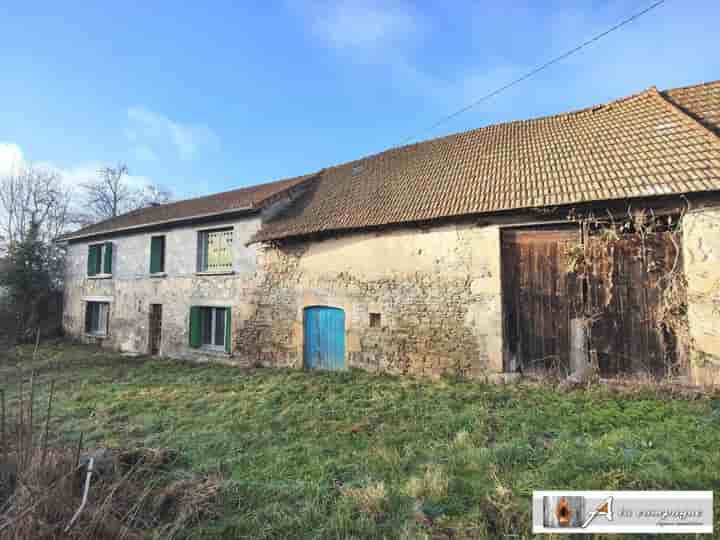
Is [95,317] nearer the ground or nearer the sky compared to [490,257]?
nearer the ground

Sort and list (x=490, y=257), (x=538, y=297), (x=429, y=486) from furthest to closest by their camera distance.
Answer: (x=490, y=257) < (x=538, y=297) < (x=429, y=486)

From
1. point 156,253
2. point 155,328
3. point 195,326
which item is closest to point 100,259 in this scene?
point 156,253

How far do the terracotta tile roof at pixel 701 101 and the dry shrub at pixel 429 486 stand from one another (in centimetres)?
734

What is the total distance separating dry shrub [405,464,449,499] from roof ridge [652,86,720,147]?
6733 mm

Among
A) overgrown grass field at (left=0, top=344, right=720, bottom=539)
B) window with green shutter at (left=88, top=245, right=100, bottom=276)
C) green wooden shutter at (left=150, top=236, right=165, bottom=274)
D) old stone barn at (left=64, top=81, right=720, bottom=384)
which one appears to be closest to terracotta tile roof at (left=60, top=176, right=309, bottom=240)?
old stone barn at (left=64, top=81, right=720, bottom=384)

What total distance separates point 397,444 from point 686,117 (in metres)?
7.56

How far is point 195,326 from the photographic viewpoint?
10773 mm

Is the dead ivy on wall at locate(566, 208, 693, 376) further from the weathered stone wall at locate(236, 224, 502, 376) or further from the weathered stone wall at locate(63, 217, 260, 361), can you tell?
the weathered stone wall at locate(63, 217, 260, 361)

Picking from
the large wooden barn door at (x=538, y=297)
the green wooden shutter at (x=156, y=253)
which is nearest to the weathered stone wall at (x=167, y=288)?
the green wooden shutter at (x=156, y=253)

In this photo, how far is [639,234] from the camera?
573 cm

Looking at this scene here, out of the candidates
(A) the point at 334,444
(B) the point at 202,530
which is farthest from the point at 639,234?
(B) the point at 202,530

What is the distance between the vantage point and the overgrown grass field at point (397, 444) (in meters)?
2.60

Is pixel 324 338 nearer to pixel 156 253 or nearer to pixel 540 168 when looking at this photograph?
pixel 540 168

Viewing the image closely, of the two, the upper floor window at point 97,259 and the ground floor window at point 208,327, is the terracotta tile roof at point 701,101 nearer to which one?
the ground floor window at point 208,327
